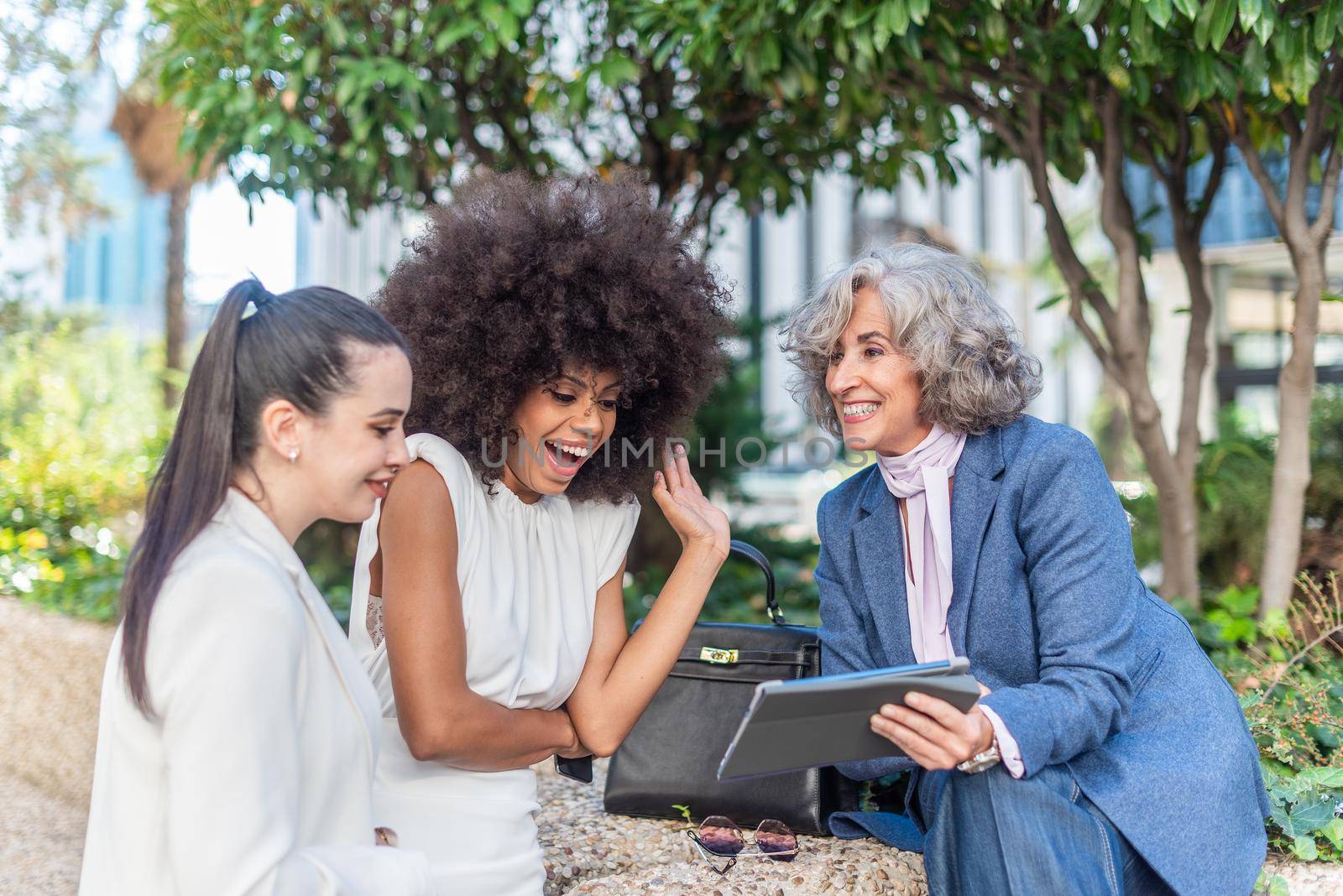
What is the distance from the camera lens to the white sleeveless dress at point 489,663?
6.82 feet

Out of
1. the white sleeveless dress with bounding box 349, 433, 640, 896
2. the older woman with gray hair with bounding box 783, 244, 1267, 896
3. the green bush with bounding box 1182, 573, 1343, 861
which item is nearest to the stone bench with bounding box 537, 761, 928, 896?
the older woman with gray hair with bounding box 783, 244, 1267, 896

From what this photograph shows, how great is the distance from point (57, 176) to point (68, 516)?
167 inches

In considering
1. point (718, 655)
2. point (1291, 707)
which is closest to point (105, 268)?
point (718, 655)

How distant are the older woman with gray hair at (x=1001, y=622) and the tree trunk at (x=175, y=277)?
10.8m

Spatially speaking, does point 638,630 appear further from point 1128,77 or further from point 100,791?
point 1128,77

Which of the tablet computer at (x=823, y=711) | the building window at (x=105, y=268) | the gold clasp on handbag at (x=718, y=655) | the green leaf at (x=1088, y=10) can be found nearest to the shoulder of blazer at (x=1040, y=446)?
the tablet computer at (x=823, y=711)

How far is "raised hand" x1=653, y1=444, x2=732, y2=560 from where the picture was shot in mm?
2412

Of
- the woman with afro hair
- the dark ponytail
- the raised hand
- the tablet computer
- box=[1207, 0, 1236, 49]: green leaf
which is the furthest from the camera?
box=[1207, 0, 1236, 49]: green leaf

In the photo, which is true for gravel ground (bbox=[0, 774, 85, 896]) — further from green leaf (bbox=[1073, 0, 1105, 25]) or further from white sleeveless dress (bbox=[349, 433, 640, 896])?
green leaf (bbox=[1073, 0, 1105, 25])

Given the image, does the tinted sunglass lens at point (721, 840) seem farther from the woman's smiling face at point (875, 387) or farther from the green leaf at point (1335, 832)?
the green leaf at point (1335, 832)

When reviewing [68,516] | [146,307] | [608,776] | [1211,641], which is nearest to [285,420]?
[608,776]

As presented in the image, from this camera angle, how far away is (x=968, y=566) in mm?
2457

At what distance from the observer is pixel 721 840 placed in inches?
104

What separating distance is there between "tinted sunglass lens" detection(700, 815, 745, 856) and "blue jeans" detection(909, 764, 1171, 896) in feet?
1.72
